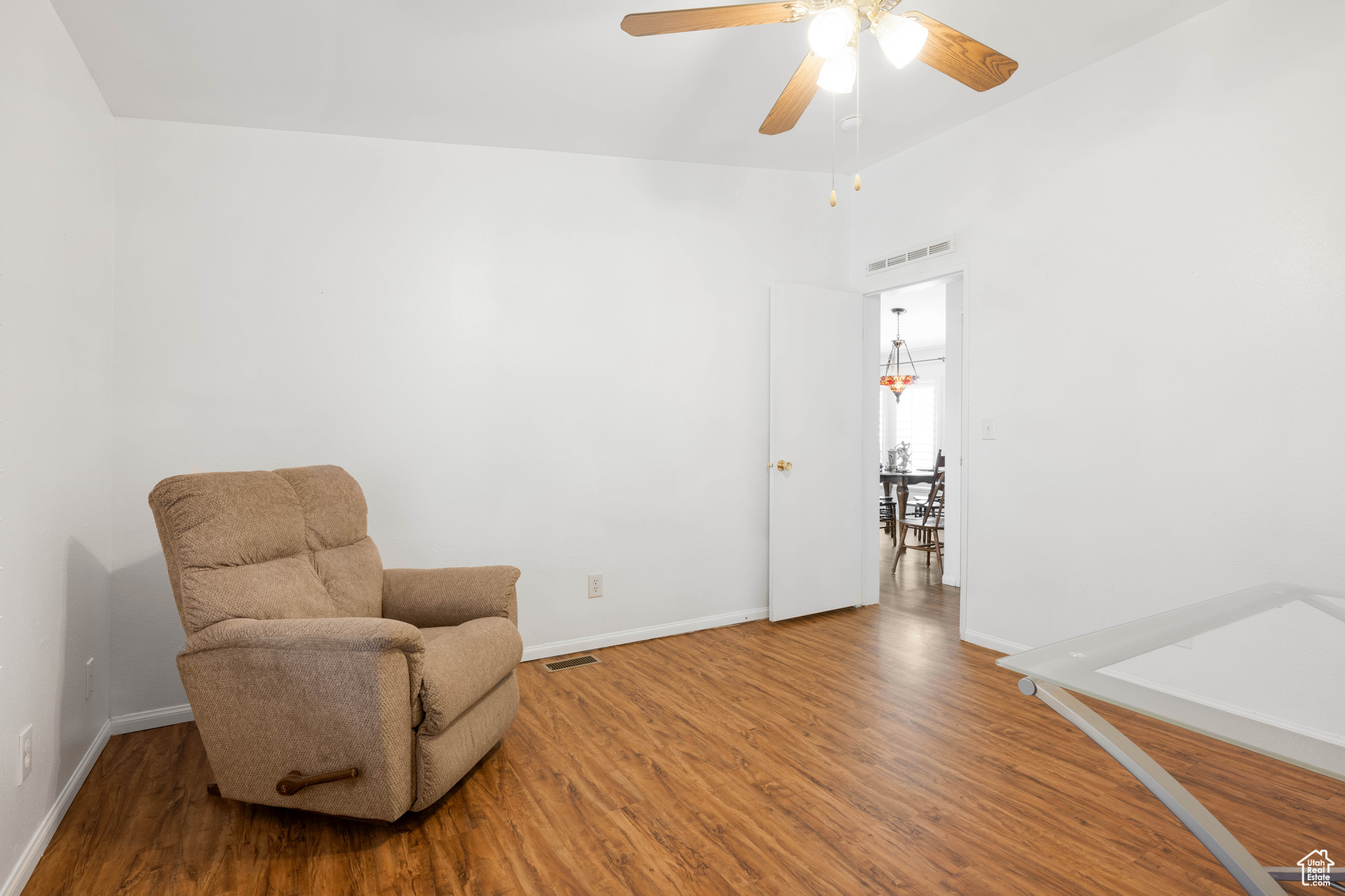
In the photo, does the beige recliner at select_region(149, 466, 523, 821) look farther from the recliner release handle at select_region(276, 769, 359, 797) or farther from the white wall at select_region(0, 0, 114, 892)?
the white wall at select_region(0, 0, 114, 892)

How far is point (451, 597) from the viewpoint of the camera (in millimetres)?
2414

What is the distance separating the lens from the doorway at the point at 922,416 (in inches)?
178

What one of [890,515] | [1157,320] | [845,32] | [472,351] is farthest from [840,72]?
[890,515]

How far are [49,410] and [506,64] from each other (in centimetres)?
192

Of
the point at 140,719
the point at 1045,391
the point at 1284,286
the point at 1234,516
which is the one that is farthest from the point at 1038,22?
the point at 140,719

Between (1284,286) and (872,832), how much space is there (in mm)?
2426

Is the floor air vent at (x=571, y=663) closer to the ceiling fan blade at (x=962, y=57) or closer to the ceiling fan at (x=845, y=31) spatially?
the ceiling fan at (x=845, y=31)

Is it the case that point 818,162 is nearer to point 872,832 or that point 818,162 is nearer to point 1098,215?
point 1098,215

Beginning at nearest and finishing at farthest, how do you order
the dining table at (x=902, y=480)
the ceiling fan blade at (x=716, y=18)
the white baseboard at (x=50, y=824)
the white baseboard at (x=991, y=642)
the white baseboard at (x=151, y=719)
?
the white baseboard at (x=50, y=824)
the ceiling fan blade at (x=716, y=18)
the white baseboard at (x=151, y=719)
the white baseboard at (x=991, y=642)
the dining table at (x=902, y=480)

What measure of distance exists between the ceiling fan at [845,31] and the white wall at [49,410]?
166 centimetres

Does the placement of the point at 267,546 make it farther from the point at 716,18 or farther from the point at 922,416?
the point at 922,416

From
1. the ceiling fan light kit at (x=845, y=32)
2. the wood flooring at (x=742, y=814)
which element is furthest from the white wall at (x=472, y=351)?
the ceiling fan light kit at (x=845, y=32)

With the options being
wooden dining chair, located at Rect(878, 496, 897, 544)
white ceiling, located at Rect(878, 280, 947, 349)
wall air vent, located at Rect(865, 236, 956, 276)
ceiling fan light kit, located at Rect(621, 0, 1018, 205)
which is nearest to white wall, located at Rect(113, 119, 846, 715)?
wall air vent, located at Rect(865, 236, 956, 276)

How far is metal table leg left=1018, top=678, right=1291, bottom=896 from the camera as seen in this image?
108 cm
